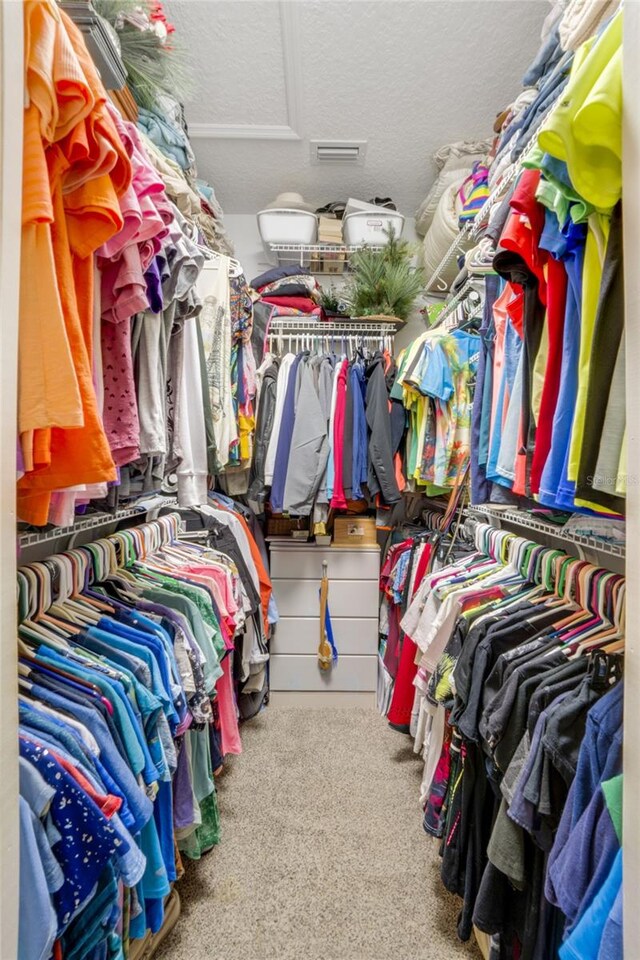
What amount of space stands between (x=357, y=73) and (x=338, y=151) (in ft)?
1.46

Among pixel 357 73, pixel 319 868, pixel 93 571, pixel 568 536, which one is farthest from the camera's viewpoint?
pixel 357 73

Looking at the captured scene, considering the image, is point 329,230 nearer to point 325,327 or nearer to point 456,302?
point 325,327

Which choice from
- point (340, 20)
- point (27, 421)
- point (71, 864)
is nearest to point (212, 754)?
point (71, 864)

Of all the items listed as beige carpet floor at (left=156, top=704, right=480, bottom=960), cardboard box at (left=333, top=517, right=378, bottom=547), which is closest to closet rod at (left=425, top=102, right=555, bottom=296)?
cardboard box at (left=333, top=517, right=378, bottom=547)

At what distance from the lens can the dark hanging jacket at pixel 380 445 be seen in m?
2.25

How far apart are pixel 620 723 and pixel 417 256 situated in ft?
9.03

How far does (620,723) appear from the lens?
0.65m

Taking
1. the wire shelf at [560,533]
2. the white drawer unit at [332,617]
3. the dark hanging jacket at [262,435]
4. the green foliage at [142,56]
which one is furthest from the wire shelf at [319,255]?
the wire shelf at [560,533]

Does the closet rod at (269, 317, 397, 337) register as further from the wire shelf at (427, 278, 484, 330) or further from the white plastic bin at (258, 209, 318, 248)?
the white plastic bin at (258, 209, 318, 248)

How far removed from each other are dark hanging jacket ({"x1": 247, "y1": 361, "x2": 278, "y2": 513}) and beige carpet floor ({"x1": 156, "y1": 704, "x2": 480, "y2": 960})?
1182 mm

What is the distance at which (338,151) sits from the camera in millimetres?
2359

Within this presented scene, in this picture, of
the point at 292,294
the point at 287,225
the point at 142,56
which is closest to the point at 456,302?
the point at 292,294

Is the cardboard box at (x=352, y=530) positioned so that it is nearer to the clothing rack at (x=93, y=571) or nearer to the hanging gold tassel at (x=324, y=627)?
the hanging gold tassel at (x=324, y=627)

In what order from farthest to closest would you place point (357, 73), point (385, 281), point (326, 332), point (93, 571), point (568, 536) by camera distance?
1. point (326, 332)
2. point (385, 281)
3. point (357, 73)
4. point (93, 571)
5. point (568, 536)
